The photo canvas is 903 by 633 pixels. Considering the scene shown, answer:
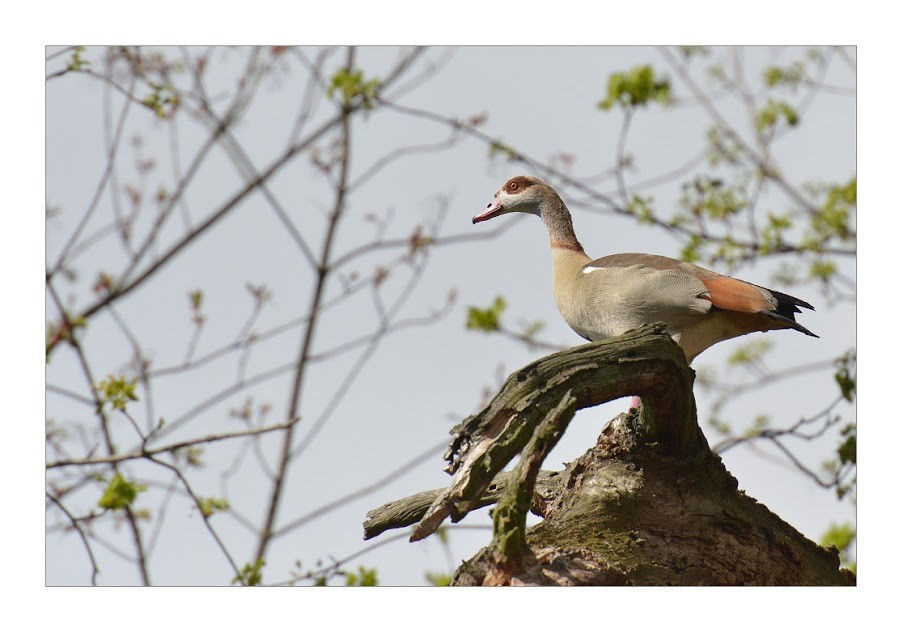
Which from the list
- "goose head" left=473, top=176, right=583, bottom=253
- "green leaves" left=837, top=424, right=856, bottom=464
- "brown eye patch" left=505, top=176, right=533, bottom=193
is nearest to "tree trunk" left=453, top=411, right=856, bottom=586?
"green leaves" left=837, top=424, right=856, bottom=464

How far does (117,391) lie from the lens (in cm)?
397

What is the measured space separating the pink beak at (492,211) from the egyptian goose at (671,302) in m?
0.77

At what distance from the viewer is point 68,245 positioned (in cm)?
509

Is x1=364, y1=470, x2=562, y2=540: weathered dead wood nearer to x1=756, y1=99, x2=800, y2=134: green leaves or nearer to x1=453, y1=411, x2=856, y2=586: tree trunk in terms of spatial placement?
x1=453, y1=411, x2=856, y2=586: tree trunk

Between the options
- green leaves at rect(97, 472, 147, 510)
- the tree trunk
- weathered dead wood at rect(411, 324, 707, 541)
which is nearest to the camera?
weathered dead wood at rect(411, 324, 707, 541)

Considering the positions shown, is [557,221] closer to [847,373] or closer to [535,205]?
[535,205]

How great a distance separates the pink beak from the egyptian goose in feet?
2.52

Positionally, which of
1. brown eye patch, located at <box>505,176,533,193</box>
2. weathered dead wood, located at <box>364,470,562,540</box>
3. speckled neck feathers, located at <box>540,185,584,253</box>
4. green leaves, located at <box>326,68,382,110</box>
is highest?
green leaves, located at <box>326,68,382,110</box>

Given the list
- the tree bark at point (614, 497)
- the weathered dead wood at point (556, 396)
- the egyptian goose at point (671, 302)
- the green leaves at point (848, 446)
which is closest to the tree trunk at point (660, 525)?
the tree bark at point (614, 497)

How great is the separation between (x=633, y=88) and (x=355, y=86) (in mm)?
1566

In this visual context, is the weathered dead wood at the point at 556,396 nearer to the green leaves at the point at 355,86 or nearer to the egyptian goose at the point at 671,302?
the egyptian goose at the point at 671,302

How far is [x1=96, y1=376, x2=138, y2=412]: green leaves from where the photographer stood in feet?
12.9

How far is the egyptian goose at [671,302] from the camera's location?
3.55 m

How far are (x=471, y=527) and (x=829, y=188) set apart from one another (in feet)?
9.47
